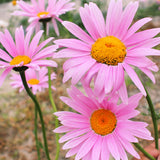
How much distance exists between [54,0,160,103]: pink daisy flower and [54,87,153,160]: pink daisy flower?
0.07 meters

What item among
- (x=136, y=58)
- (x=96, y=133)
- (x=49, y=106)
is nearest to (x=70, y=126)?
(x=96, y=133)

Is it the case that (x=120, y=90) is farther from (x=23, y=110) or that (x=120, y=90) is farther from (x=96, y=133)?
(x=23, y=110)

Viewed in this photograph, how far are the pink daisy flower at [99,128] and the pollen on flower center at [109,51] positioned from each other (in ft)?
0.23

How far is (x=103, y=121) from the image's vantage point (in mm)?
415

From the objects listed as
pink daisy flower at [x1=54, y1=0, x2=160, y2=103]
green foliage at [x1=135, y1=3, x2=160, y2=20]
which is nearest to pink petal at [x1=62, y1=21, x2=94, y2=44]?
pink daisy flower at [x1=54, y1=0, x2=160, y2=103]

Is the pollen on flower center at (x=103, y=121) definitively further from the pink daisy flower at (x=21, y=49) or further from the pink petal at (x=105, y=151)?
the pink daisy flower at (x=21, y=49)

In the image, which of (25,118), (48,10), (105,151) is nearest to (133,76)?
(105,151)

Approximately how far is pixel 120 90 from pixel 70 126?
12cm

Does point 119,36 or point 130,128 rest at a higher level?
point 119,36

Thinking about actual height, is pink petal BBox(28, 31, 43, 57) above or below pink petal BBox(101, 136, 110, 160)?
above

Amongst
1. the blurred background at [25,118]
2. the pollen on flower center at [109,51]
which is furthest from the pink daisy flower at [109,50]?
the blurred background at [25,118]

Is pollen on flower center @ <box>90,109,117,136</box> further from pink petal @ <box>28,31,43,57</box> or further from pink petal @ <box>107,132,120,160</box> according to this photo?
pink petal @ <box>28,31,43,57</box>

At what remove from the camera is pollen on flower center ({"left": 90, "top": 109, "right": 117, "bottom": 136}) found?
1.34 feet

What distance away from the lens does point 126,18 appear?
362 millimetres
